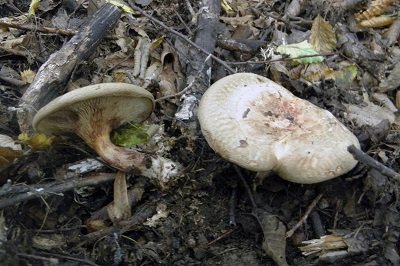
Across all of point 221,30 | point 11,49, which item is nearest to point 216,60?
point 221,30

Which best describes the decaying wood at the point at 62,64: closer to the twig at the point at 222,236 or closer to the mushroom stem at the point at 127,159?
the mushroom stem at the point at 127,159

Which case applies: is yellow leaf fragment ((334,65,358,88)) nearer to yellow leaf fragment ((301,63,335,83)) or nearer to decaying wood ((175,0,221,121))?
yellow leaf fragment ((301,63,335,83))

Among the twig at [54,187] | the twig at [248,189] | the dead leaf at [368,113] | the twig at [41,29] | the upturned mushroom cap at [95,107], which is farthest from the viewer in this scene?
the twig at [41,29]

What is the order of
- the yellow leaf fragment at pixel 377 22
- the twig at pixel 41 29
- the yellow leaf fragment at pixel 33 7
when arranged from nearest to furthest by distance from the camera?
the twig at pixel 41 29
the yellow leaf fragment at pixel 33 7
the yellow leaf fragment at pixel 377 22

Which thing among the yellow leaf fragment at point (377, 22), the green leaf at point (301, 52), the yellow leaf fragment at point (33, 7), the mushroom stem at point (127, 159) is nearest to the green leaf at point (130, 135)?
the mushroom stem at point (127, 159)

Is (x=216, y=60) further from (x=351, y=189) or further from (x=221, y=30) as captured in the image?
(x=351, y=189)
